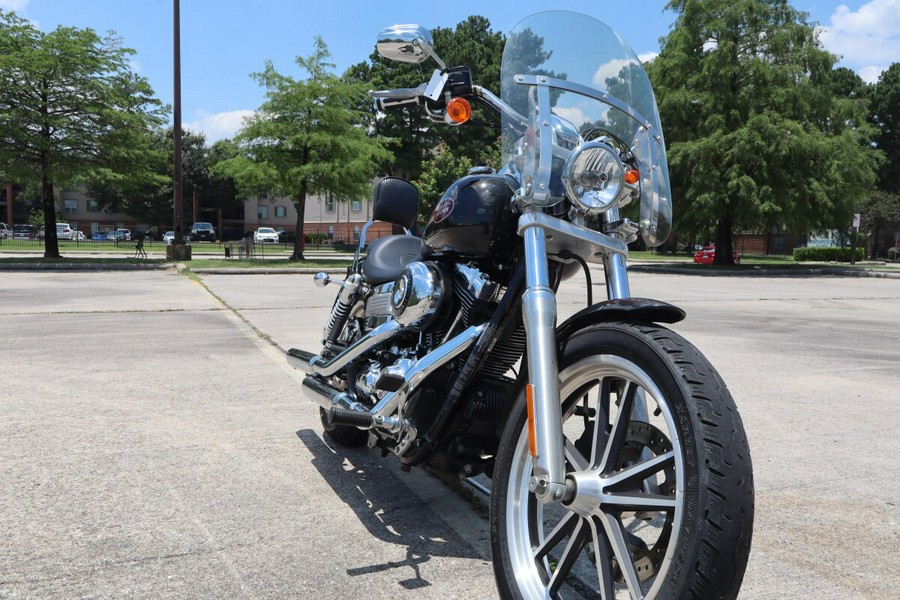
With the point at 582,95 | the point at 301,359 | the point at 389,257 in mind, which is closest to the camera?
the point at 582,95

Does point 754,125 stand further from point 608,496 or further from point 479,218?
point 608,496

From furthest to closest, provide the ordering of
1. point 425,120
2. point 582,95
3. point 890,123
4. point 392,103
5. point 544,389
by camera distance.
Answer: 1. point 890,123
2. point 425,120
3. point 392,103
4. point 582,95
5. point 544,389

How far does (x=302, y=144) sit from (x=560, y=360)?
27705mm

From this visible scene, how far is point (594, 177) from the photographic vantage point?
2.37 meters

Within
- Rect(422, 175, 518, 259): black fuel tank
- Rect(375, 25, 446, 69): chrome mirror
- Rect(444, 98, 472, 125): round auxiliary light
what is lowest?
Rect(422, 175, 518, 259): black fuel tank

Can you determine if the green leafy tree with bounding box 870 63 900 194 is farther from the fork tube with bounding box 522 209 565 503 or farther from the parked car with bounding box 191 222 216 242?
the fork tube with bounding box 522 209 565 503

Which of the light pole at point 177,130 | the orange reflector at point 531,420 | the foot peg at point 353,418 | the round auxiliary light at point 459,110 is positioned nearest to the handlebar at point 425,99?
the round auxiliary light at point 459,110

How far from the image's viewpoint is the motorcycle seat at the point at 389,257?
365 centimetres

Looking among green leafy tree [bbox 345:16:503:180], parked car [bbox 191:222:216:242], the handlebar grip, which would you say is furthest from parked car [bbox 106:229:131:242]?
the handlebar grip

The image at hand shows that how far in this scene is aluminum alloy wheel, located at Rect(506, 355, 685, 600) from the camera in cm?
186

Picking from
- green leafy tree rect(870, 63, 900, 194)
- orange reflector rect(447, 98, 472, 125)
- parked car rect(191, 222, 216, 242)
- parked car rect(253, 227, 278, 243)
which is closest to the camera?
orange reflector rect(447, 98, 472, 125)

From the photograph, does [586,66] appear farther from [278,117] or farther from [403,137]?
[403,137]

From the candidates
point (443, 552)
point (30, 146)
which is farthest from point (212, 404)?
point (30, 146)

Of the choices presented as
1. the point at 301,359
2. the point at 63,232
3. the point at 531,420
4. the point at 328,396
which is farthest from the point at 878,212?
the point at 63,232
